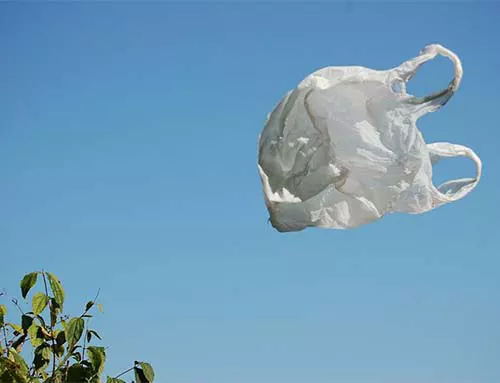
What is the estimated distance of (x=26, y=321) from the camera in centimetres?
326

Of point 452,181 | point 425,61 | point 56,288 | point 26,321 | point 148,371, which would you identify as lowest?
point 148,371

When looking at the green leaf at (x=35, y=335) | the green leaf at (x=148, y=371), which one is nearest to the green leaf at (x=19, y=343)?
the green leaf at (x=35, y=335)

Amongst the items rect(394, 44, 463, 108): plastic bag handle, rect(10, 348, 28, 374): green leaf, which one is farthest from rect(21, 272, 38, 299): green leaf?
rect(394, 44, 463, 108): plastic bag handle

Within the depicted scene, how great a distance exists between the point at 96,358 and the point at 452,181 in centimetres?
234

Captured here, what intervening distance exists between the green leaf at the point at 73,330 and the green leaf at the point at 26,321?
0.92 feet

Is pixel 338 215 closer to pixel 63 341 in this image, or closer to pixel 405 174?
pixel 405 174

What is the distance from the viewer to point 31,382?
318 cm

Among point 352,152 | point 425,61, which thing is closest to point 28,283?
point 352,152

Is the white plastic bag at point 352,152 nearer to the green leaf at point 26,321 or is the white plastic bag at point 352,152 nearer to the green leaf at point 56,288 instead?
the green leaf at point 56,288

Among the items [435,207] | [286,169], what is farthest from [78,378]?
[435,207]

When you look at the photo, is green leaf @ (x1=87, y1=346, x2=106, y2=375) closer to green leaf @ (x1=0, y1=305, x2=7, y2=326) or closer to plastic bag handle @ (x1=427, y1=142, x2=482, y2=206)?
green leaf @ (x1=0, y1=305, x2=7, y2=326)

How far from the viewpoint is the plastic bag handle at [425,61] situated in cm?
356

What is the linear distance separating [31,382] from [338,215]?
1937 millimetres

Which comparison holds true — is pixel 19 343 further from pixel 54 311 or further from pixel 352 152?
pixel 352 152
